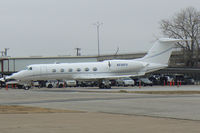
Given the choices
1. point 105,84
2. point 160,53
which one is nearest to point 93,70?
point 105,84

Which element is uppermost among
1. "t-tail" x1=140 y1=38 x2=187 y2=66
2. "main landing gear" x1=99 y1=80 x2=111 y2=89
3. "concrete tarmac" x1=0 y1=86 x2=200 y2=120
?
"t-tail" x1=140 y1=38 x2=187 y2=66

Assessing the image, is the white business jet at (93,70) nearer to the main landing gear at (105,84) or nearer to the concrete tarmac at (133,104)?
the main landing gear at (105,84)

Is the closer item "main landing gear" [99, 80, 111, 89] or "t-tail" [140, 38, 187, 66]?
"main landing gear" [99, 80, 111, 89]

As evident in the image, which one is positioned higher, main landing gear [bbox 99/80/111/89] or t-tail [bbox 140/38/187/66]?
t-tail [bbox 140/38/187/66]

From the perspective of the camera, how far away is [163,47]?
1961 inches

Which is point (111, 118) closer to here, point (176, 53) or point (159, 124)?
point (159, 124)

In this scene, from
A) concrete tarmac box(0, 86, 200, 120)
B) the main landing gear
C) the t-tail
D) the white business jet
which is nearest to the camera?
concrete tarmac box(0, 86, 200, 120)

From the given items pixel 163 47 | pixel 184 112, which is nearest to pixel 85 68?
pixel 163 47

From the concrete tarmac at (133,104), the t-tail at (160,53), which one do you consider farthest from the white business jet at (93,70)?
the concrete tarmac at (133,104)

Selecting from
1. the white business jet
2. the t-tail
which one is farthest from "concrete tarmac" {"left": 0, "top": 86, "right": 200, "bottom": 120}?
the t-tail

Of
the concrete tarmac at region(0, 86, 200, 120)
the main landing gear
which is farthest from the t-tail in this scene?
the concrete tarmac at region(0, 86, 200, 120)

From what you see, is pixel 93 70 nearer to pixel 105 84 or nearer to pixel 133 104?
pixel 105 84

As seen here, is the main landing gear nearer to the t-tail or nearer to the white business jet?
the white business jet

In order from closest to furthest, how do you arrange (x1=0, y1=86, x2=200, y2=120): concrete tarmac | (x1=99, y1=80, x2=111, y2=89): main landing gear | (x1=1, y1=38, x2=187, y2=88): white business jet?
(x1=0, y1=86, x2=200, y2=120): concrete tarmac
(x1=1, y1=38, x2=187, y2=88): white business jet
(x1=99, y1=80, x2=111, y2=89): main landing gear
